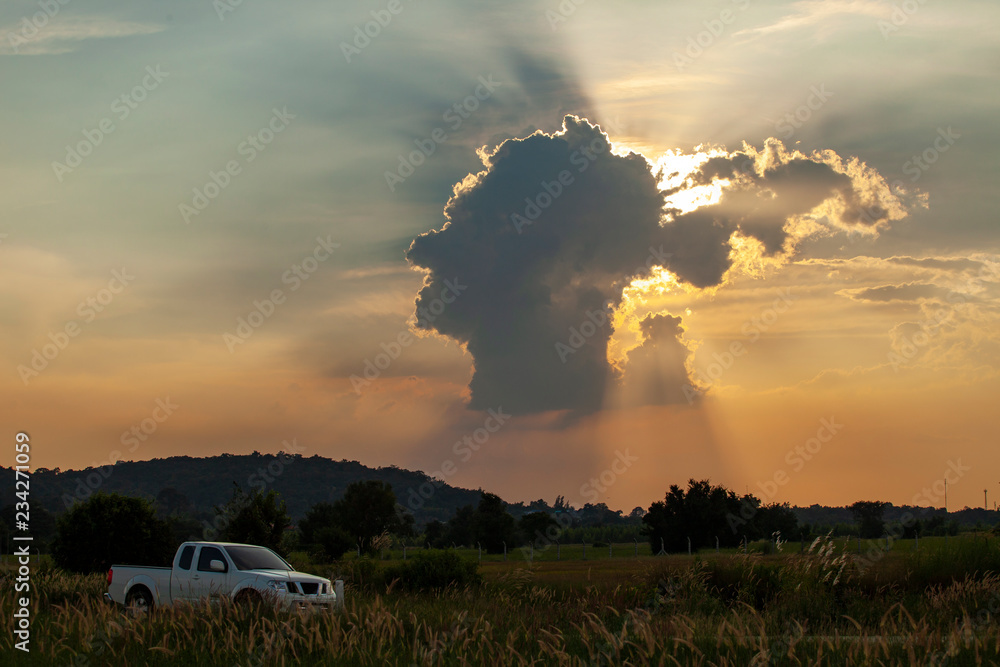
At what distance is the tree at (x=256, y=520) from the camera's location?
115ft

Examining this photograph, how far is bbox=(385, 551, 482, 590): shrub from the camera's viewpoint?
26.8 meters

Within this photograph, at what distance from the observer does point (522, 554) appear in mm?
85188

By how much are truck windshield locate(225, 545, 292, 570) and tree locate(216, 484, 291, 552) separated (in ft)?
51.3

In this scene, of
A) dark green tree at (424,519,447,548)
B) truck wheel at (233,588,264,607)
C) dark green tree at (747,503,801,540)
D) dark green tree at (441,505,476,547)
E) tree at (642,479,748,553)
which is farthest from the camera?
dark green tree at (424,519,447,548)

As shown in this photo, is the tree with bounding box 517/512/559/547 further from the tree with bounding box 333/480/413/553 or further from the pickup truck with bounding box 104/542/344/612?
the pickup truck with bounding box 104/542/344/612

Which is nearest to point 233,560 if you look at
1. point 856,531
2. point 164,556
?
point 164,556

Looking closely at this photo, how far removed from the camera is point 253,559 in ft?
63.6

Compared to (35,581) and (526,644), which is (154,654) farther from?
(35,581)

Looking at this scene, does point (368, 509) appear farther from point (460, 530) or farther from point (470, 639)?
point (470, 639)

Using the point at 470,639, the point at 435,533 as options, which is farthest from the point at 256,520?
the point at 435,533

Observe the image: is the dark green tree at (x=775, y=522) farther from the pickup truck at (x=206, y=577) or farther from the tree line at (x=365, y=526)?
the pickup truck at (x=206, y=577)

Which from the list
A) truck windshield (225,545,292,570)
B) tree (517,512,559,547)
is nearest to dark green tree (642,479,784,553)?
tree (517,512,559,547)

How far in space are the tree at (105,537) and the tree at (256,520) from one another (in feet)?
9.97

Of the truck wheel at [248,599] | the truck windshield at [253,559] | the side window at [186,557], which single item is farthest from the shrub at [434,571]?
the truck wheel at [248,599]
